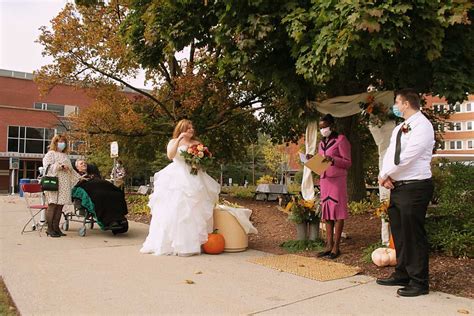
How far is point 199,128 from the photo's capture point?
51.5ft

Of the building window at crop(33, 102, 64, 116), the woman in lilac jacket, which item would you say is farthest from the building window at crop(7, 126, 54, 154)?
the woman in lilac jacket

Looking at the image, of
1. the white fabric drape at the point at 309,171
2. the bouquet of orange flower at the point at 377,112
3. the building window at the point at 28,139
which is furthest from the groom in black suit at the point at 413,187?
the building window at the point at 28,139

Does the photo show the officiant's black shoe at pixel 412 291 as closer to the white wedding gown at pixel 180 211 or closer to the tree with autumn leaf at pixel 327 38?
the tree with autumn leaf at pixel 327 38

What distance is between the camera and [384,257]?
5.94 meters

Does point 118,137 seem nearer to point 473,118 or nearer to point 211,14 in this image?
point 211,14

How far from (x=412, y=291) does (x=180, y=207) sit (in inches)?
143

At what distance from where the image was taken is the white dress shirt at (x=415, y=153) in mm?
4695

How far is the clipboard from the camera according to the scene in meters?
6.60

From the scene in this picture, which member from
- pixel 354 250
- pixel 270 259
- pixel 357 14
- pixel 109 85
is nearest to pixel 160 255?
pixel 270 259

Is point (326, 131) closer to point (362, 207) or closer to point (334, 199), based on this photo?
point (334, 199)

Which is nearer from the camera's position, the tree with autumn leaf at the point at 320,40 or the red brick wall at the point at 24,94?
the tree with autumn leaf at the point at 320,40

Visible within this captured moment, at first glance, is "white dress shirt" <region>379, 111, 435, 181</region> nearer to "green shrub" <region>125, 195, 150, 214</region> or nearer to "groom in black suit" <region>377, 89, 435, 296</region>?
"groom in black suit" <region>377, 89, 435, 296</region>

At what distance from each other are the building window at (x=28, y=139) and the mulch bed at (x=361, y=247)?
136ft

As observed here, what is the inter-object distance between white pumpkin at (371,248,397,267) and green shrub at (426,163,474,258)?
972mm
